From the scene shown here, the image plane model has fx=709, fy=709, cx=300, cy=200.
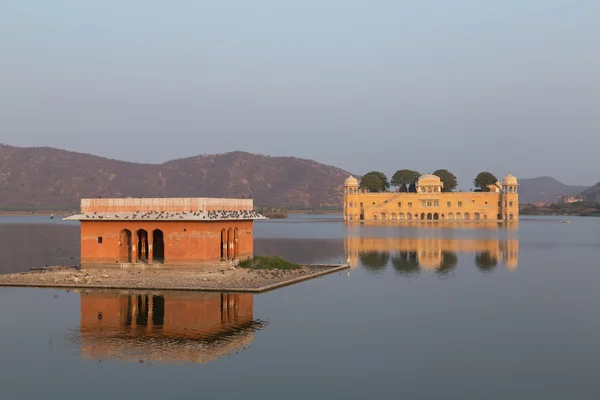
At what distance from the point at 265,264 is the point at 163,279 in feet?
23.8

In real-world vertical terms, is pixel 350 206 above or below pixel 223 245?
above

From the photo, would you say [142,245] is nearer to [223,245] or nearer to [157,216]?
[223,245]

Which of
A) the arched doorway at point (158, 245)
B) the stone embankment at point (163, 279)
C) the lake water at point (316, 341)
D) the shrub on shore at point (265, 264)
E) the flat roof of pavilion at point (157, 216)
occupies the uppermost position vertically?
the flat roof of pavilion at point (157, 216)

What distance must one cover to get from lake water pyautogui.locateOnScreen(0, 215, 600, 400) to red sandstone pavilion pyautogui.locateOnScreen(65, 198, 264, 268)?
4.63 m

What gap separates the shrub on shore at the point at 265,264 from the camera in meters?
35.8

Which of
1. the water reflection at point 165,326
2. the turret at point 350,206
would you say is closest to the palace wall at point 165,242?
the water reflection at point 165,326

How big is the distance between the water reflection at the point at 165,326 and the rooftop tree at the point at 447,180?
402 ft

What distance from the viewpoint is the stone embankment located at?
2917cm

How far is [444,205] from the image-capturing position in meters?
131

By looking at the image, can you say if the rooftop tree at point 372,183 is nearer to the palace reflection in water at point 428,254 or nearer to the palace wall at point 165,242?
the palace reflection in water at point 428,254

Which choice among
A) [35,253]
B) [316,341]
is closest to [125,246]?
[316,341]

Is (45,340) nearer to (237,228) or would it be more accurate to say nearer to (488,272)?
(237,228)

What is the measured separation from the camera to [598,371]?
16797 millimetres

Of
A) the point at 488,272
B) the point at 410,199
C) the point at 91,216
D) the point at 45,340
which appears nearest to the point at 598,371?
the point at 45,340
